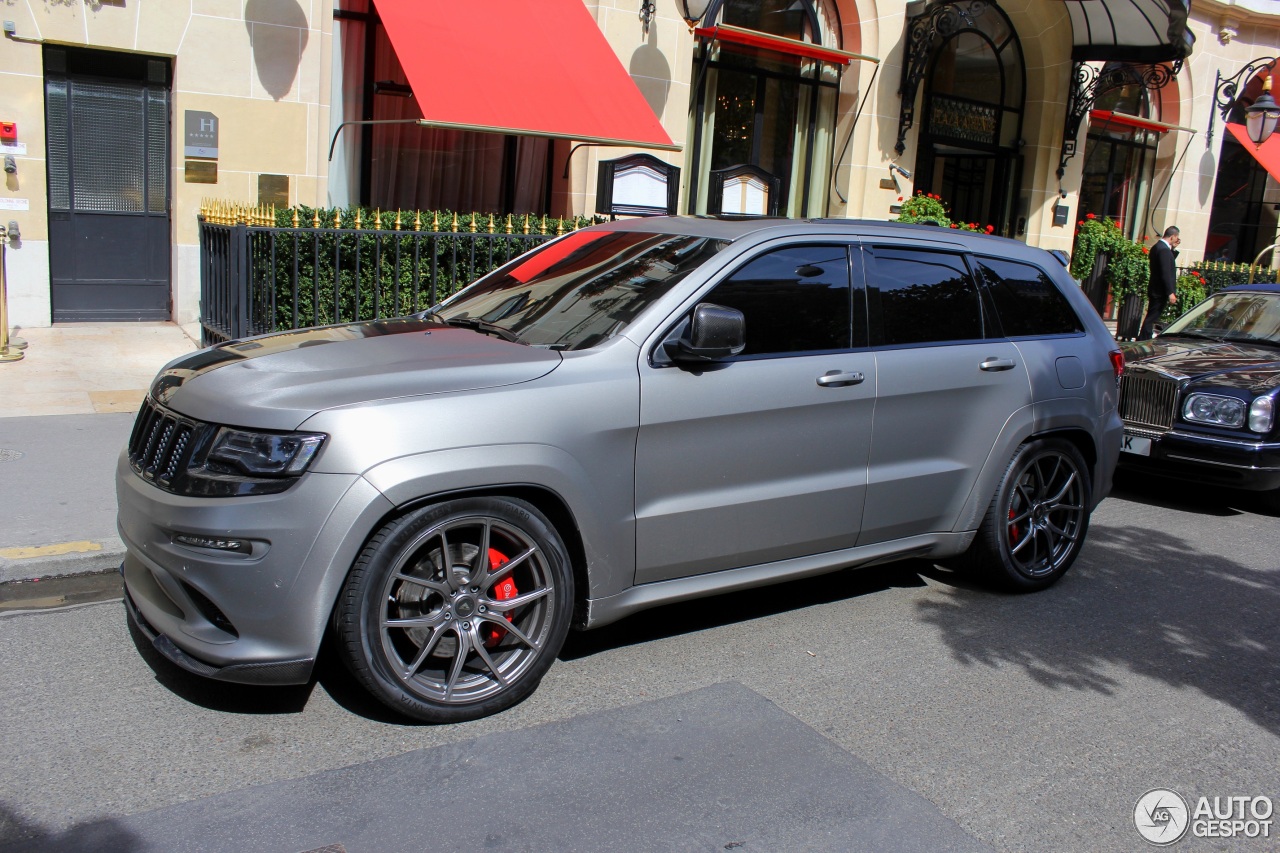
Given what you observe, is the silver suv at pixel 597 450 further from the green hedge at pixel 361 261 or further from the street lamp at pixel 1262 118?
the street lamp at pixel 1262 118

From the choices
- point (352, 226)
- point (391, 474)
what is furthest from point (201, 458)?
point (352, 226)

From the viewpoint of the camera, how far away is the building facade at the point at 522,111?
408 inches

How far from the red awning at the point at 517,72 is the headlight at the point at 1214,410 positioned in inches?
210

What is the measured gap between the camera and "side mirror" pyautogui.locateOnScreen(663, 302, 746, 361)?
417cm

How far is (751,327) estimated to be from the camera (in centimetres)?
462

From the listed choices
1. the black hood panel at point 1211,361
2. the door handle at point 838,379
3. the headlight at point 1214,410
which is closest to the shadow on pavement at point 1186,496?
the headlight at point 1214,410

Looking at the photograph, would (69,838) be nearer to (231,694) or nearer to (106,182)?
(231,694)

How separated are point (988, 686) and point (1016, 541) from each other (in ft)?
4.29

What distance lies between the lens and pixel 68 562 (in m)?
5.30

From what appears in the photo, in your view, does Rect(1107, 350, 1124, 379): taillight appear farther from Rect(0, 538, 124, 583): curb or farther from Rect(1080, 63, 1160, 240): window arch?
Rect(1080, 63, 1160, 240): window arch

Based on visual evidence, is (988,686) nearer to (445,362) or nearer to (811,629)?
(811,629)


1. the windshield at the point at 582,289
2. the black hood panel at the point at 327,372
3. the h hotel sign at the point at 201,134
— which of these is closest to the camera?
the black hood panel at the point at 327,372

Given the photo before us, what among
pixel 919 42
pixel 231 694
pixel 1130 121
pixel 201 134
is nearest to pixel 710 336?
pixel 231 694

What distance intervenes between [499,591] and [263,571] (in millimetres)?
879
